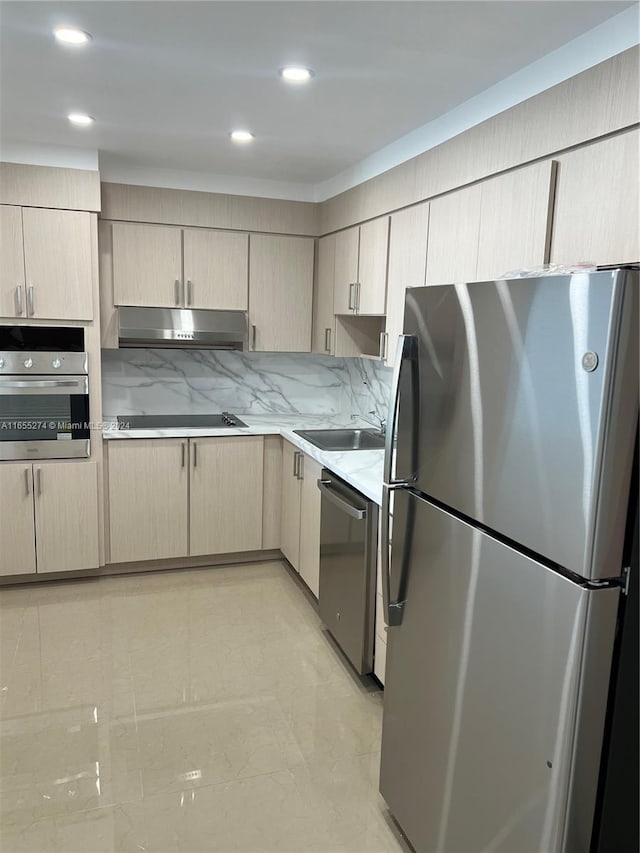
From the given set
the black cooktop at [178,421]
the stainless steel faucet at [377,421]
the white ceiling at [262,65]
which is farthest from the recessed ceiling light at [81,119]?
the stainless steel faucet at [377,421]

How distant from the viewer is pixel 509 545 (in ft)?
4.70

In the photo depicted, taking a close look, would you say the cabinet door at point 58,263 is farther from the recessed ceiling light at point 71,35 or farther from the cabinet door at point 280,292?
the recessed ceiling light at point 71,35

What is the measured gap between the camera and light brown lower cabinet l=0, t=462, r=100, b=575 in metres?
3.59

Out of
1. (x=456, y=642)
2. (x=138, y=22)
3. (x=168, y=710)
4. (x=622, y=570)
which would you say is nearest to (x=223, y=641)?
(x=168, y=710)

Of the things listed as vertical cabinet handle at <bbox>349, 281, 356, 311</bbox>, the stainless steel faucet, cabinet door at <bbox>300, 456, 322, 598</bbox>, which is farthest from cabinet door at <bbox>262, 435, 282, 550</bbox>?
vertical cabinet handle at <bbox>349, 281, 356, 311</bbox>

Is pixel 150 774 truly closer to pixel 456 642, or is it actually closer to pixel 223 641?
pixel 223 641

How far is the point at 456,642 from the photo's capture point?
1.64 meters

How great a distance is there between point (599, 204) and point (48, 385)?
2.92 m

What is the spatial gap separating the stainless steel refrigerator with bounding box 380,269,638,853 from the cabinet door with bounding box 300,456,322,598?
1.47 metres

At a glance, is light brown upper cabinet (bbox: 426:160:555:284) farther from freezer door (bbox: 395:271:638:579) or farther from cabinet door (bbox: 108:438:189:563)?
cabinet door (bbox: 108:438:189:563)

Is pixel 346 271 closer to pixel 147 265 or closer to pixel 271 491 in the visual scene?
pixel 147 265

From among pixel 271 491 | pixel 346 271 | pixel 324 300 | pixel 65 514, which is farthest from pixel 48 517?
pixel 346 271

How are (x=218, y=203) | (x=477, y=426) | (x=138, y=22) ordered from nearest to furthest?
(x=477, y=426), (x=138, y=22), (x=218, y=203)

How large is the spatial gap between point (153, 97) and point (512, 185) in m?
1.47
